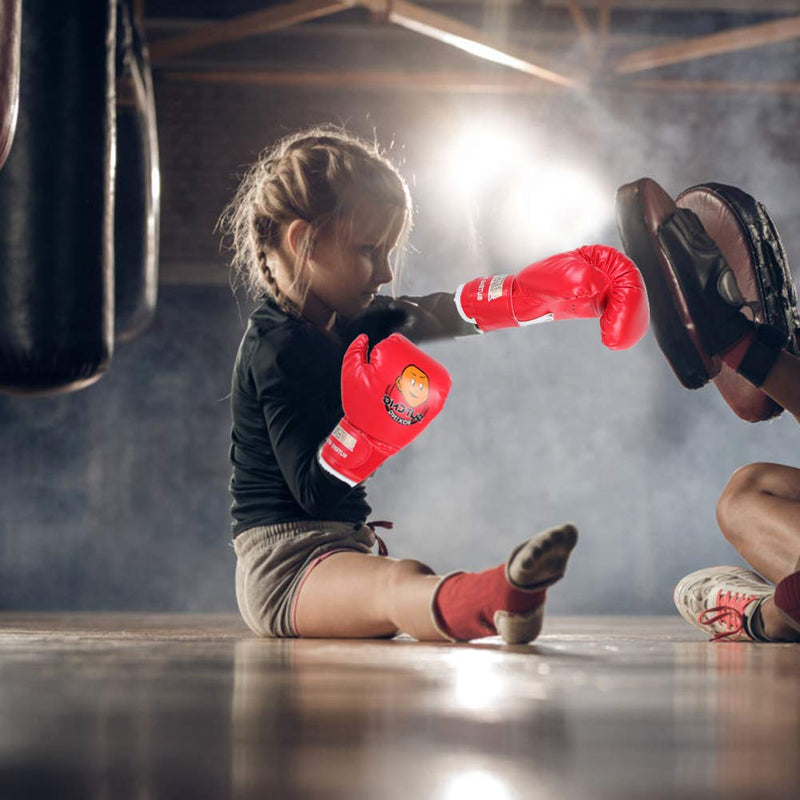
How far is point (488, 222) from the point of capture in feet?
16.0

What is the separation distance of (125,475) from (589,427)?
2005 mm

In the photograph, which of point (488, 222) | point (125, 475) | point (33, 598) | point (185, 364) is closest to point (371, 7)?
point (488, 222)

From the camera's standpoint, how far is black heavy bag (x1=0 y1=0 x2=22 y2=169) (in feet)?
4.41

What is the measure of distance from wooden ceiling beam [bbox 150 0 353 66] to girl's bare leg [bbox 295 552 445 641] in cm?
238

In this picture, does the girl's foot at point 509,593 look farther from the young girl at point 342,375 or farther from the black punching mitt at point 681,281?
the black punching mitt at point 681,281

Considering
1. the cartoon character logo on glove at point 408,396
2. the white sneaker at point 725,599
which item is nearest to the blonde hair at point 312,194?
the cartoon character logo on glove at point 408,396

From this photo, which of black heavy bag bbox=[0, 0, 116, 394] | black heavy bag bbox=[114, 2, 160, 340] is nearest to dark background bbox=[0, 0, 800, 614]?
black heavy bag bbox=[114, 2, 160, 340]

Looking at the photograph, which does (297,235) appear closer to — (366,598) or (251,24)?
(366,598)

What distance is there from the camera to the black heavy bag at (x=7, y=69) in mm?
1345

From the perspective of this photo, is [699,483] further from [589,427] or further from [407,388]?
[407,388]

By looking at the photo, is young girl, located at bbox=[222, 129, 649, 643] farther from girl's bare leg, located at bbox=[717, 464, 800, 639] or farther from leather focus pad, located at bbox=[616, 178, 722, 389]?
girl's bare leg, located at bbox=[717, 464, 800, 639]

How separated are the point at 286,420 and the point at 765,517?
65 centimetres

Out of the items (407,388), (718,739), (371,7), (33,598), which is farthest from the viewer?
(33,598)

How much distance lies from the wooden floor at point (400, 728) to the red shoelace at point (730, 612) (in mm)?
413
